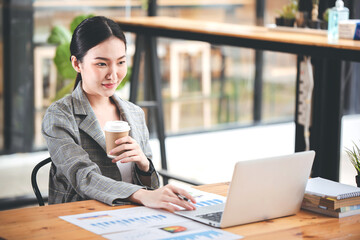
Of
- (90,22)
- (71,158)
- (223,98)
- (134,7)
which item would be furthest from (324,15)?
(223,98)

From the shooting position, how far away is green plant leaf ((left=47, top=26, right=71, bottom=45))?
4645 millimetres

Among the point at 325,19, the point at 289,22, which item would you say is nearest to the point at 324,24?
the point at 325,19

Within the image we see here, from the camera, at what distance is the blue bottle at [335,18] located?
10.4 feet

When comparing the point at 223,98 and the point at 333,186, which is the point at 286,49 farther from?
the point at 223,98

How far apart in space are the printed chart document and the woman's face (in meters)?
0.52

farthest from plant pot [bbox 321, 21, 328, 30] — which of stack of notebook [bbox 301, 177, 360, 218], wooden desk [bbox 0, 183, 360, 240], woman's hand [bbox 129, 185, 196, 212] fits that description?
woman's hand [bbox 129, 185, 196, 212]

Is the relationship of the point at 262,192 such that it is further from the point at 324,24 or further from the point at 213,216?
the point at 324,24

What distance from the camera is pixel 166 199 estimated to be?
6.31 ft

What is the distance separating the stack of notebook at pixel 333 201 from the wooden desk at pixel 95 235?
2 cm

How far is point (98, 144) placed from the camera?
2279 mm

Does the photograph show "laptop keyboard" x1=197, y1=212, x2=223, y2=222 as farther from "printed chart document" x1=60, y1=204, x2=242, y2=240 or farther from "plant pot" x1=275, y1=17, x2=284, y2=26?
"plant pot" x1=275, y1=17, x2=284, y2=26

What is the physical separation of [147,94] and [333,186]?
143 inches

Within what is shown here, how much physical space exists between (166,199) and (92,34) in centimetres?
70

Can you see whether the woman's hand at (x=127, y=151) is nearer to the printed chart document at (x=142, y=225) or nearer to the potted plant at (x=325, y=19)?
the printed chart document at (x=142, y=225)
